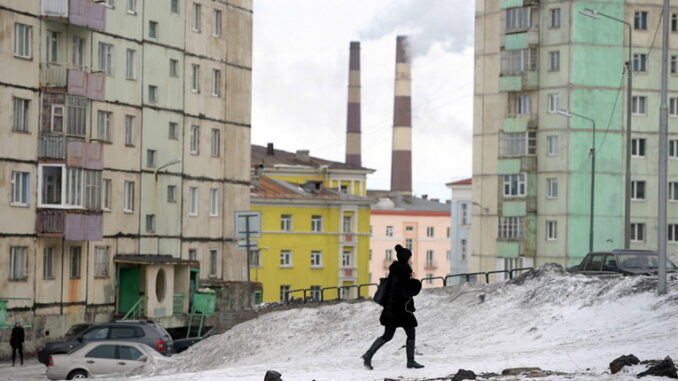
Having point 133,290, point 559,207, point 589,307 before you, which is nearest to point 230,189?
point 133,290

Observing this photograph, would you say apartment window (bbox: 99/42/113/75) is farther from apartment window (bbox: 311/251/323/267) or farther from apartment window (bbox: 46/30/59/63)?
apartment window (bbox: 311/251/323/267)

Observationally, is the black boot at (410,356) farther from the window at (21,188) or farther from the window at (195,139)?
the window at (195,139)

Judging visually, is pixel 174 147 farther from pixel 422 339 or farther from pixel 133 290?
pixel 422 339

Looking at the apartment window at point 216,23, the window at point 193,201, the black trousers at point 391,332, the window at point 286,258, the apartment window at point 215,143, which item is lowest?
the window at point 286,258

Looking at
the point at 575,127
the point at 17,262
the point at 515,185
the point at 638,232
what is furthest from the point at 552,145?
the point at 17,262

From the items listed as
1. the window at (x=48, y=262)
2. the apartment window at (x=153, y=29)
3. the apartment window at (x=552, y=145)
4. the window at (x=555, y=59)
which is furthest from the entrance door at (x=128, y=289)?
the window at (x=555, y=59)

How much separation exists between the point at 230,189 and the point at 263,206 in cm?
3977

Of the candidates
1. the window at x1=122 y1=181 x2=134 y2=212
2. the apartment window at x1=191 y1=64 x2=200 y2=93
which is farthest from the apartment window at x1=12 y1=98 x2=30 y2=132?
the apartment window at x1=191 y1=64 x2=200 y2=93

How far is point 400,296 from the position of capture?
24.0 meters

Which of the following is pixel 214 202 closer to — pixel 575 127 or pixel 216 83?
pixel 216 83

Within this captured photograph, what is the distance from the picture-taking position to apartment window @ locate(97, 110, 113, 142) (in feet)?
212

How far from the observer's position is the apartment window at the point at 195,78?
239 feet

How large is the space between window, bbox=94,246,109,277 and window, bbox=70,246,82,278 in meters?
1.52

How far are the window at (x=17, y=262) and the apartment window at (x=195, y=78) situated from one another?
55.3ft
